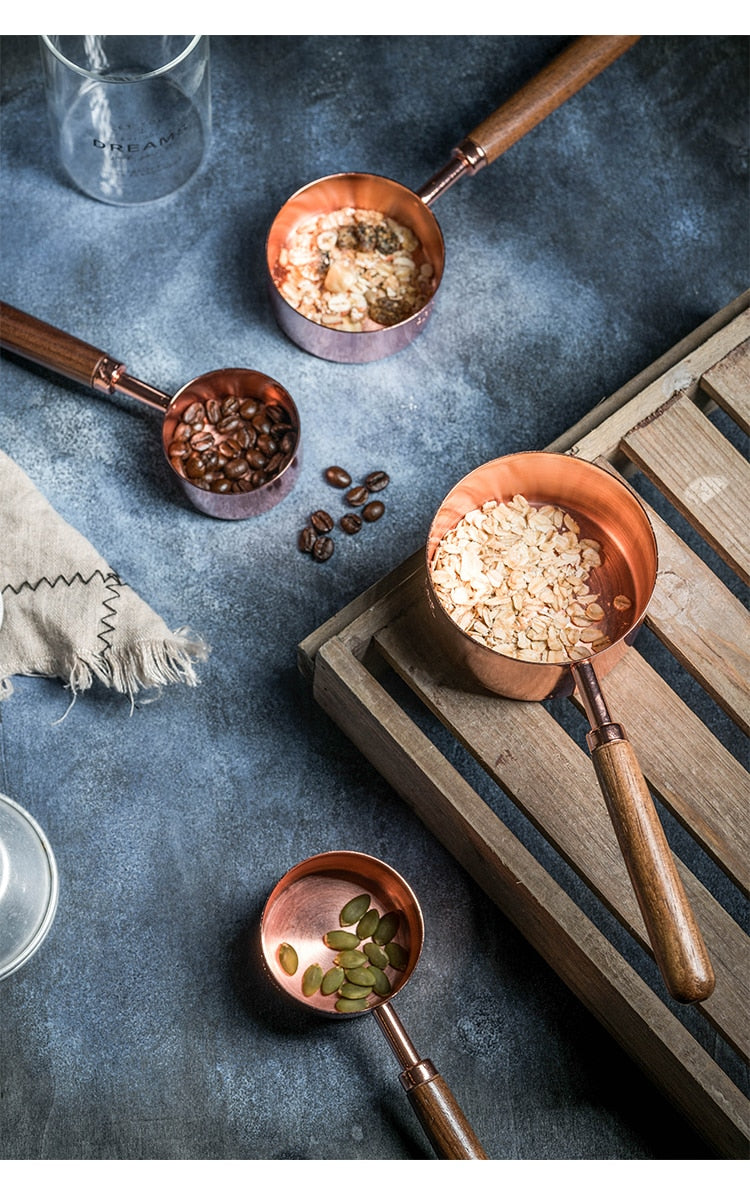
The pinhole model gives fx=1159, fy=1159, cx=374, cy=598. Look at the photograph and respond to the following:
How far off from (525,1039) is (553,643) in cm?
42

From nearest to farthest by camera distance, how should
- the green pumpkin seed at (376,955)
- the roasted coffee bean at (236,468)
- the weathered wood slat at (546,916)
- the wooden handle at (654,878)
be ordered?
the wooden handle at (654,878) → the weathered wood slat at (546,916) → the green pumpkin seed at (376,955) → the roasted coffee bean at (236,468)

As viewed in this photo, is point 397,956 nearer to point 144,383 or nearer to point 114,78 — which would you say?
point 144,383

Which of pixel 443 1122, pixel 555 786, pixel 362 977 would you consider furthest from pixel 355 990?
pixel 555 786

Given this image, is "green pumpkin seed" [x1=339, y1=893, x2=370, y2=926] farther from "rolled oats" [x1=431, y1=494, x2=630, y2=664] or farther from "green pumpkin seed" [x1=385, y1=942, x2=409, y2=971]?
"rolled oats" [x1=431, y1=494, x2=630, y2=664]

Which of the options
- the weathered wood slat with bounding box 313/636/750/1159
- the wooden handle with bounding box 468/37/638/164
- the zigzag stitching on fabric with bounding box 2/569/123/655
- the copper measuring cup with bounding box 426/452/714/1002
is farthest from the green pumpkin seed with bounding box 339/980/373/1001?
the wooden handle with bounding box 468/37/638/164

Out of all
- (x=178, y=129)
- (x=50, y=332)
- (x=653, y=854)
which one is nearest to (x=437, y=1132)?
(x=653, y=854)

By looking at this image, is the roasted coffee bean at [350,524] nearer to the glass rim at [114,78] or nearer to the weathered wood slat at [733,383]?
the weathered wood slat at [733,383]

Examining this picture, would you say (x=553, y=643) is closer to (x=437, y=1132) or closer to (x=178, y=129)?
(x=437, y=1132)

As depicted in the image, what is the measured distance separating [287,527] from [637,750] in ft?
1.55

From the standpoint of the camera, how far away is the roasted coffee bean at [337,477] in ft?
4.38

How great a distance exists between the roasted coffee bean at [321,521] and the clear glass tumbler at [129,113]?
470 millimetres

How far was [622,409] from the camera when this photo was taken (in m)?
1.20

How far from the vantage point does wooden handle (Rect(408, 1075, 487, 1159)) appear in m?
1.08

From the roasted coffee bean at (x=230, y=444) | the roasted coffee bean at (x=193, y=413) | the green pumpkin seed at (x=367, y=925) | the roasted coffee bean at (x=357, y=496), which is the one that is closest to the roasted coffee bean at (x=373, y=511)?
the roasted coffee bean at (x=357, y=496)
